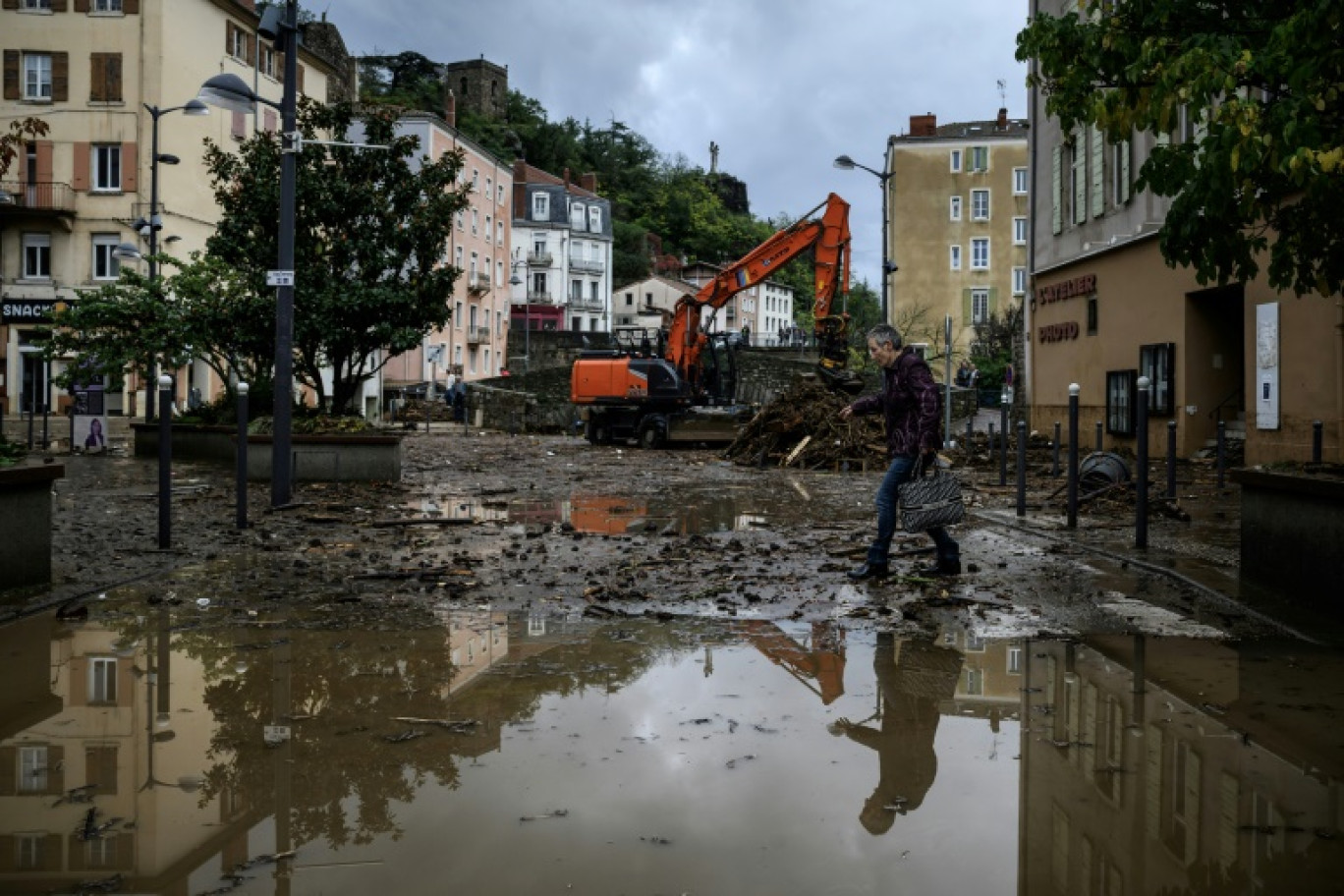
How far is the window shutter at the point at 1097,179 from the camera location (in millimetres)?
26078

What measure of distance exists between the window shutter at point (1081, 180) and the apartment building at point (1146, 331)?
0.14 ft

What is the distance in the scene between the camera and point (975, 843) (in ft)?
11.6

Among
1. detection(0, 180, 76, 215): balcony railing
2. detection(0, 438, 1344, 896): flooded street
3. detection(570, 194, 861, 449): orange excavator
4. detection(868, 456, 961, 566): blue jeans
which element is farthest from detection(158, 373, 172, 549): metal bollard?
detection(0, 180, 76, 215): balcony railing

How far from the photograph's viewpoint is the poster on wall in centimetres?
1923

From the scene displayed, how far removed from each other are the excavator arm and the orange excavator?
1.0 inches

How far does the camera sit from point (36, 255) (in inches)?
1767

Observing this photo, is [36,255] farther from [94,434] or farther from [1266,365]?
[1266,365]

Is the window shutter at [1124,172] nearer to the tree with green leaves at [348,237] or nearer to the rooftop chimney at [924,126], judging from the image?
the tree with green leaves at [348,237]

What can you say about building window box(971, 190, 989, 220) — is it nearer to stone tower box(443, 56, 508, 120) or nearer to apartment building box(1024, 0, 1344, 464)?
apartment building box(1024, 0, 1344, 464)

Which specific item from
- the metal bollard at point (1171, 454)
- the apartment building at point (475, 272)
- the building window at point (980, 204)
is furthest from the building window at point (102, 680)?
the building window at point (980, 204)

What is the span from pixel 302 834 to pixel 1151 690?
361cm

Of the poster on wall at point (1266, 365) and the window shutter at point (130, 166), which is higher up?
the window shutter at point (130, 166)

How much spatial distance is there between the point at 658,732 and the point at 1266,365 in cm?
1770

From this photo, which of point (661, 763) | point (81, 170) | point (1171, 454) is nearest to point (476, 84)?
point (81, 170)
